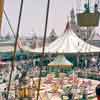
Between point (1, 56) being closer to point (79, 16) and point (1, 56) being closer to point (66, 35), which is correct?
point (66, 35)

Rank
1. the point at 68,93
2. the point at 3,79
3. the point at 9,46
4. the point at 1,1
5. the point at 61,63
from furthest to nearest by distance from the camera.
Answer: the point at 9,46 → the point at 61,63 → the point at 3,79 → the point at 68,93 → the point at 1,1

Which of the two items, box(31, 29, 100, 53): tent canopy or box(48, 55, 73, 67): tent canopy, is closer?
box(48, 55, 73, 67): tent canopy

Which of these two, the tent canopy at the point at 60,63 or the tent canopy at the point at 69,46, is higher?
the tent canopy at the point at 69,46

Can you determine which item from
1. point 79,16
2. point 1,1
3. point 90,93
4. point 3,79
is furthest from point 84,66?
point 1,1

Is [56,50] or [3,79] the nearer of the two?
[3,79]

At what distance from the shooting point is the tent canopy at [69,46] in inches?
Answer: 910

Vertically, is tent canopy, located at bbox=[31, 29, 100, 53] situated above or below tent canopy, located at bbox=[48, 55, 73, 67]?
above

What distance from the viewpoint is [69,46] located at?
23.5 m

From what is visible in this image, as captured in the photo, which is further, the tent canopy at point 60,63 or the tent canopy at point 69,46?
the tent canopy at point 69,46

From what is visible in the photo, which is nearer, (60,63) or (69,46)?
(60,63)

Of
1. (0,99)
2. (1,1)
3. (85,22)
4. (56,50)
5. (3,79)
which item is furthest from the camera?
(56,50)

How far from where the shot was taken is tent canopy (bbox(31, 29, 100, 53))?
23125mm

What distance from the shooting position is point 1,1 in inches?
85.6

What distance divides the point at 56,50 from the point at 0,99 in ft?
38.1
